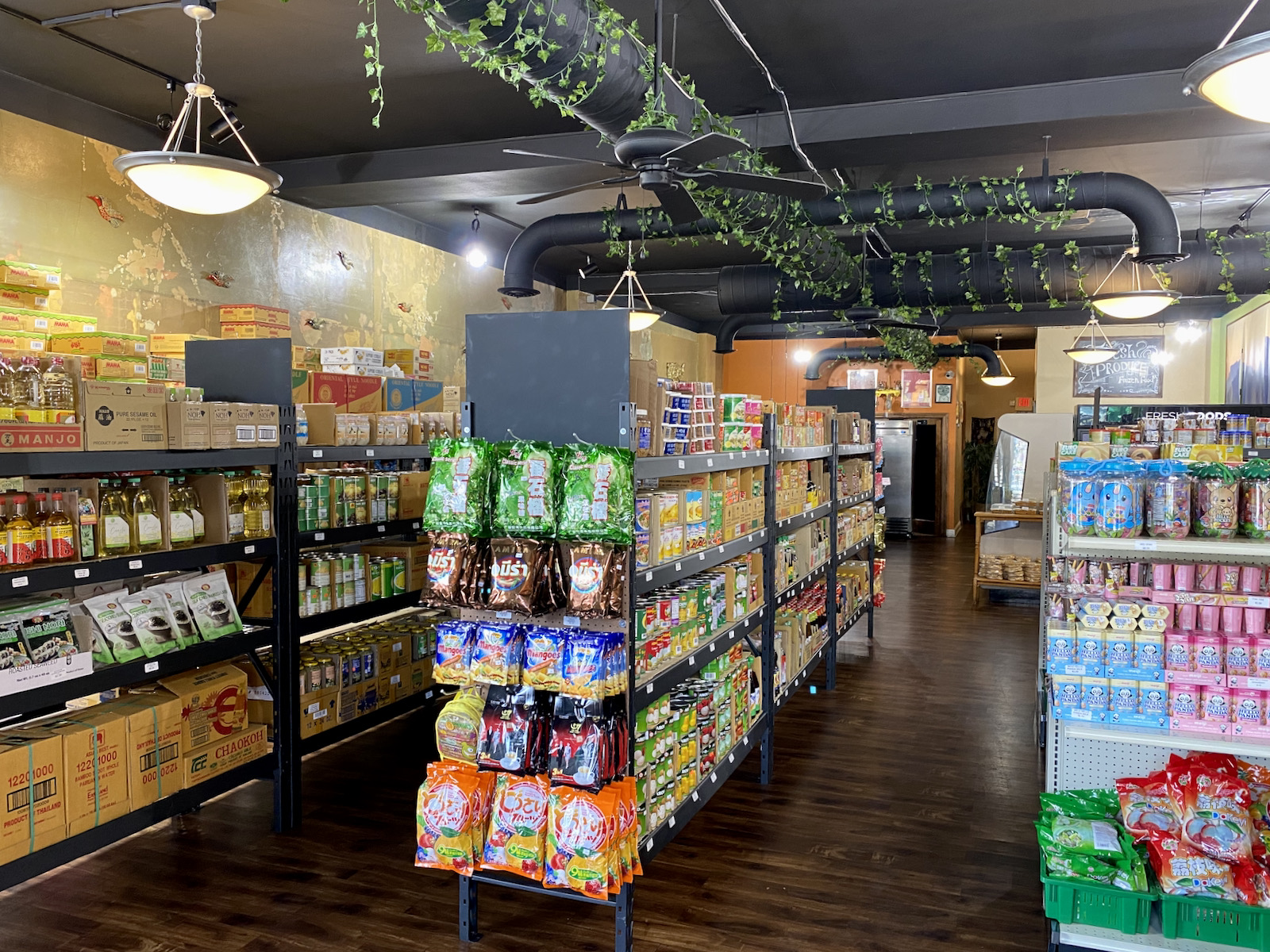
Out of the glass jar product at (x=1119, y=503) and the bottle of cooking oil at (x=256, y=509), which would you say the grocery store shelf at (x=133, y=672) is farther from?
the glass jar product at (x=1119, y=503)

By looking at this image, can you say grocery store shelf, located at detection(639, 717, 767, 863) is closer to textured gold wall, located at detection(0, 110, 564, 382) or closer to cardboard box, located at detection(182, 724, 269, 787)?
cardboard box, located at detection(182, 724, 269, 787)

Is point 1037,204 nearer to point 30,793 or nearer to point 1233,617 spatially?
point 1233,617

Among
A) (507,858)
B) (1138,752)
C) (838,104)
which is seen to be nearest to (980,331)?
(838,104)

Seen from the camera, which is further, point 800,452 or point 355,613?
point 800,452

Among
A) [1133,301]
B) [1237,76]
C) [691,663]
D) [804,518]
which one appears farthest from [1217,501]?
[1133,301]

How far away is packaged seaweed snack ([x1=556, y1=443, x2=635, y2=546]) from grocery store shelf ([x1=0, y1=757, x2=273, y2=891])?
205 cm

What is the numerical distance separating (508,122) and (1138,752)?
554cm

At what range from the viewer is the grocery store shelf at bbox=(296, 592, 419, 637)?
443 centimetres

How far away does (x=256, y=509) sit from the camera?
13.8ft

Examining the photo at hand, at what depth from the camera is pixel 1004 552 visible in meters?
10.2

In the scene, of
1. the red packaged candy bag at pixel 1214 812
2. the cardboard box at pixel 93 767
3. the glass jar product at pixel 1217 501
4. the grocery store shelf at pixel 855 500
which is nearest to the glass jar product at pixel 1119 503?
the glass jar product at pixel 1217 501

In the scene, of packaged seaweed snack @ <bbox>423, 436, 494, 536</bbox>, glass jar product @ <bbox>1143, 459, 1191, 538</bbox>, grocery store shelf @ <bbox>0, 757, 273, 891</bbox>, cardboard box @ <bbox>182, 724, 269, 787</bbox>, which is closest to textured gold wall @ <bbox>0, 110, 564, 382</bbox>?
cardboard box @ <bbox>182, 724, 269, 787</bbox>

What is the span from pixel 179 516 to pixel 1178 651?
3774mm

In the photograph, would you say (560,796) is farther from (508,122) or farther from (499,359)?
(508,122)
